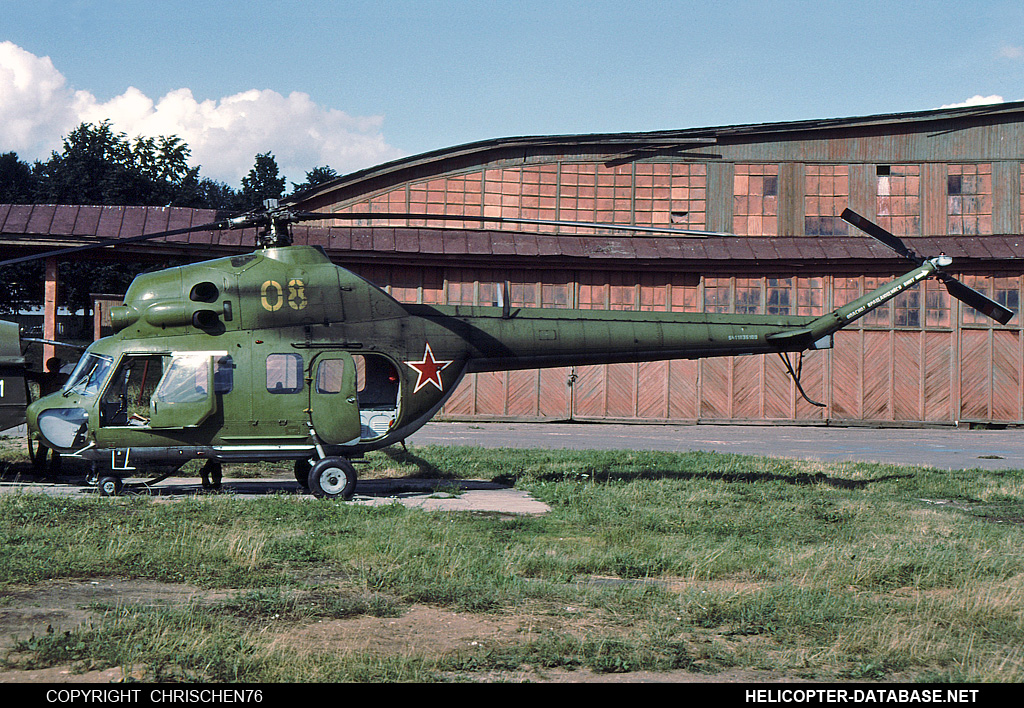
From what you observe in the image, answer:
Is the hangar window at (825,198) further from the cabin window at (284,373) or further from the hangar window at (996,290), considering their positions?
the cabin window at (284,373)

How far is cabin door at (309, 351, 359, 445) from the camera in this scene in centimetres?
1257

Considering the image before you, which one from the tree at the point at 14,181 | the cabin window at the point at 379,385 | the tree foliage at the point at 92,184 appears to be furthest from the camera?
the tree at the point at 14,181

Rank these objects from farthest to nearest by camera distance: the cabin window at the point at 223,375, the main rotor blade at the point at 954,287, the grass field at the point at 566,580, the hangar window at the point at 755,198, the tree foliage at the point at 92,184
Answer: the tree foliage at the point at 92,184, the hangar window at the point at 755,198, the main rotor blade at the point at 954,287, the cabin window at the point at 223,375, the grass field at the point at 566,580

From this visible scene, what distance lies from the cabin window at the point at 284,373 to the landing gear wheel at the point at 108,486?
8.12ft

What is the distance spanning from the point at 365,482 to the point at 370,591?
7.07 m

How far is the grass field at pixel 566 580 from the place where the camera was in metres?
5.80

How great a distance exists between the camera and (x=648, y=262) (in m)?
27.8

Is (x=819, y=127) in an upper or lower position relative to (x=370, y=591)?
upper

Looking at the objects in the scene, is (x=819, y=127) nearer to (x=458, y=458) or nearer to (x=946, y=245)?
(x=946, y=245)

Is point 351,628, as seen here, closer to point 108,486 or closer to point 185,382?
point 185,382

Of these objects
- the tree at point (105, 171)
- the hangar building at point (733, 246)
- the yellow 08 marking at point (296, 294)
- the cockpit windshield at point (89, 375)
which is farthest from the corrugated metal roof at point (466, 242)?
the tree at point (105, 171)

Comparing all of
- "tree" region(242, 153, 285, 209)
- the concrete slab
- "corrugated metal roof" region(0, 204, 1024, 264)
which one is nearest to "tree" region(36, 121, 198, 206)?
"tree" region(242, 153, 285, 209)

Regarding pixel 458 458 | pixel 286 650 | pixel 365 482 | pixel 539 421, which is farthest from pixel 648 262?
pixel 286 650

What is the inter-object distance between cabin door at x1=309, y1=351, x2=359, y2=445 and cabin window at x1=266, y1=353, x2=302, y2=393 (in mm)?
196
